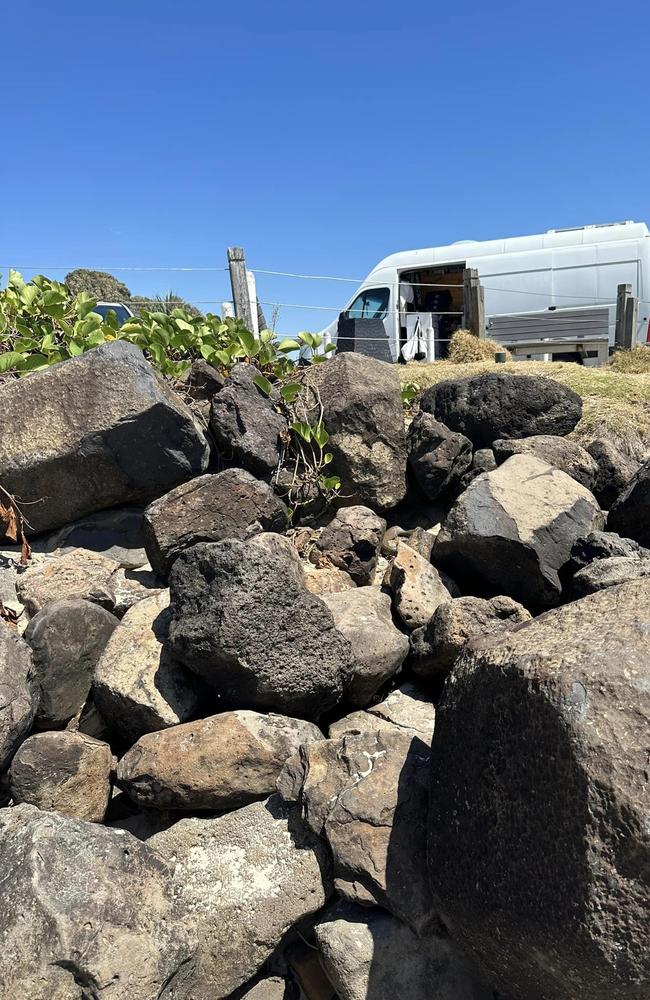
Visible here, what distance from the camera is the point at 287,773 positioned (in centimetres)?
274

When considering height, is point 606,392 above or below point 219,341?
below

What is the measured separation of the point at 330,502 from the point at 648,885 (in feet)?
9.27

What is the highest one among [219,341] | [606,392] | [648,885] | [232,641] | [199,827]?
[219,341]

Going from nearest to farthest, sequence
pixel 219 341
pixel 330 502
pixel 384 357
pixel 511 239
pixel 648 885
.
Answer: pixel 648 885, pixel 330 502, pixel 219 341, pixel 384 357, pixel 511 239

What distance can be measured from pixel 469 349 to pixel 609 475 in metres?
3.96

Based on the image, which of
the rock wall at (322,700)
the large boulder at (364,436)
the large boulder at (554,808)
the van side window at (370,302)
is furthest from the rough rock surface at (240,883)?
the van side window at (370,302)

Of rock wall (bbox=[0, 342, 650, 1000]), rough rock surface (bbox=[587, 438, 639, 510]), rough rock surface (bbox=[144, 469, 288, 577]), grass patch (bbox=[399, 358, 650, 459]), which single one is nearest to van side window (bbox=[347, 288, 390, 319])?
grass patch (bbox=[399, 358, 650, 459])

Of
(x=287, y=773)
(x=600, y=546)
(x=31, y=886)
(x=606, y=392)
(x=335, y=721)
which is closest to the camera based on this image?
(x=31, y=886)

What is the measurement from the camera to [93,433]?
3754 millimetres

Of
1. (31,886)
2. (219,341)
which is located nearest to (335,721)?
(31,886)

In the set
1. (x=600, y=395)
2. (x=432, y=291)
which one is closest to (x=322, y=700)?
(x=600, y=395)

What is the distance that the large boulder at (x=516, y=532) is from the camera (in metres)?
3.60

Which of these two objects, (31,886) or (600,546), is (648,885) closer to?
(31,886)

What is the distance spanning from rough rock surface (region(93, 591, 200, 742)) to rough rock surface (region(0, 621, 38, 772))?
0.29 metres
